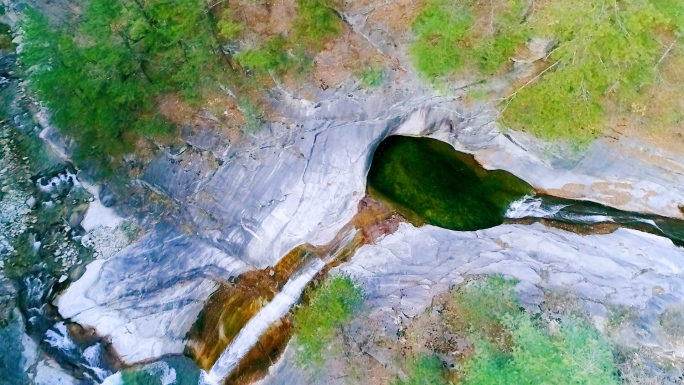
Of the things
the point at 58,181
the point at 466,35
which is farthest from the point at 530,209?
the point at 58,181

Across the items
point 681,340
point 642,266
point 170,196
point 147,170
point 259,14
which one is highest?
point 259,14

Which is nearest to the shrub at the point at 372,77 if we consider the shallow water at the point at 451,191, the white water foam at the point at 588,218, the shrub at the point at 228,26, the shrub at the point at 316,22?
the shrub at the point at 316,22

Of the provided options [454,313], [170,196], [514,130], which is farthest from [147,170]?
[514,130]

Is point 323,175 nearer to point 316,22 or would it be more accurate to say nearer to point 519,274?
point 316,22

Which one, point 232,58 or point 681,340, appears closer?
point 681,340

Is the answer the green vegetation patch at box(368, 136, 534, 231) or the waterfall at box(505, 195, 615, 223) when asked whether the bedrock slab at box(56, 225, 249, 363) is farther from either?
the waterfall at box(505, 195, 615, 223)

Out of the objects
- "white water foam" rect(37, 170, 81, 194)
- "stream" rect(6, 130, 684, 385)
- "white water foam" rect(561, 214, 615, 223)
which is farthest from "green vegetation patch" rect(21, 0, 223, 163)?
"white water foam" rect(561, 214, 615, 223)

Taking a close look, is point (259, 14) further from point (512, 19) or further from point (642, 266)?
point (642, 266)
